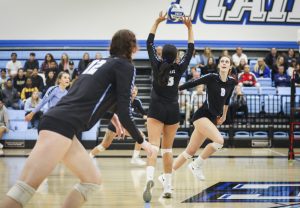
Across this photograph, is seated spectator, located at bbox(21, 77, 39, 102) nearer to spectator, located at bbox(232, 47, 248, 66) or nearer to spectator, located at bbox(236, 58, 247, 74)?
spectator, located at bbox(236, 58, 247, 74)

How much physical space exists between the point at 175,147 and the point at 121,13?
21.2ft

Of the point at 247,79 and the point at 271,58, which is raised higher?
the point at 271,58

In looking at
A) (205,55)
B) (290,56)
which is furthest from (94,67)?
(290,56)

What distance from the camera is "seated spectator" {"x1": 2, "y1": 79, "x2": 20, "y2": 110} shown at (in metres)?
16.1

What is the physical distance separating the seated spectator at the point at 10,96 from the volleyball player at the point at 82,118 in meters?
12.3

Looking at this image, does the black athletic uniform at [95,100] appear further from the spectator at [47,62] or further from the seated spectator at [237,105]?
the spectator at [47,62]

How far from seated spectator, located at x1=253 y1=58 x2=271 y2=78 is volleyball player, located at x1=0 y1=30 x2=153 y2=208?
46.3 feet

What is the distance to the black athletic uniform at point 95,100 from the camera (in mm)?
4023

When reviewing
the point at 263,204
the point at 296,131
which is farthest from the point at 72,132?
the point at 296,131

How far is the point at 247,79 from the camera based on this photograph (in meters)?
17.0

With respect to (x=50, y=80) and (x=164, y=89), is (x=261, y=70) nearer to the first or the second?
(x=50, y=80)

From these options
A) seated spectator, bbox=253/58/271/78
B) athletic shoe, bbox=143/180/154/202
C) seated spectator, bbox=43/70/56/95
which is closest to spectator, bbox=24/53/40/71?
seated spectator, bbox=43/70/56/95

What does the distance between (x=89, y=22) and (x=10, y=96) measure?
4.82 metres

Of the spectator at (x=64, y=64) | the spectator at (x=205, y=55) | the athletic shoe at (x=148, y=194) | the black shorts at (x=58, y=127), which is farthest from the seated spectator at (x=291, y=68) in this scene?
the black shorts at (x=58, y=127)
